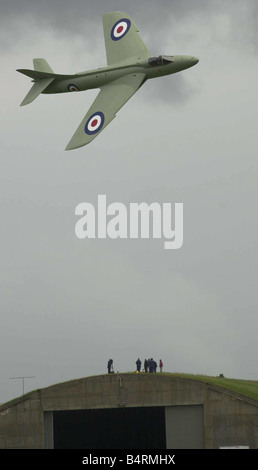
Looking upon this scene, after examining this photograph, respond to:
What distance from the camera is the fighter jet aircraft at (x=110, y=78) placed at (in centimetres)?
6262

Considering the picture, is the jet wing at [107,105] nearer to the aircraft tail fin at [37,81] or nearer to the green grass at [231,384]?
the aircraft tail fin at [37,81]

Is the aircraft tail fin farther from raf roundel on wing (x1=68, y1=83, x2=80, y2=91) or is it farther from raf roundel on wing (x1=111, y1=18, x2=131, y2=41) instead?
raf roundel on wing (x1=111, y1=18, x2=131, y2=41)

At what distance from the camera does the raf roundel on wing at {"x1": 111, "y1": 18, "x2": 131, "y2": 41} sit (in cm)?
7069

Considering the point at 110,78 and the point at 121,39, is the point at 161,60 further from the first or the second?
the point at 121,39

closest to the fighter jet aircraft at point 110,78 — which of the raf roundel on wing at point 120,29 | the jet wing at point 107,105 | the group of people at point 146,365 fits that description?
the jet wing at point 107,105

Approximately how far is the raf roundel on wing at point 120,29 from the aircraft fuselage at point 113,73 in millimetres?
6480

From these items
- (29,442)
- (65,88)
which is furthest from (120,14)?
(29,442)

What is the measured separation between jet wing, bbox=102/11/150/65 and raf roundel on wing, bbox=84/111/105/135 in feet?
17.2

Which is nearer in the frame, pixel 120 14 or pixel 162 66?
pixel 162 66

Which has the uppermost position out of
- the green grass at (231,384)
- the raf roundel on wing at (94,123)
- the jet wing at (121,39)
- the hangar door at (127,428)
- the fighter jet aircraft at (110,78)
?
the jet wing at (121,39)

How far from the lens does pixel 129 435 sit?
259 feet
